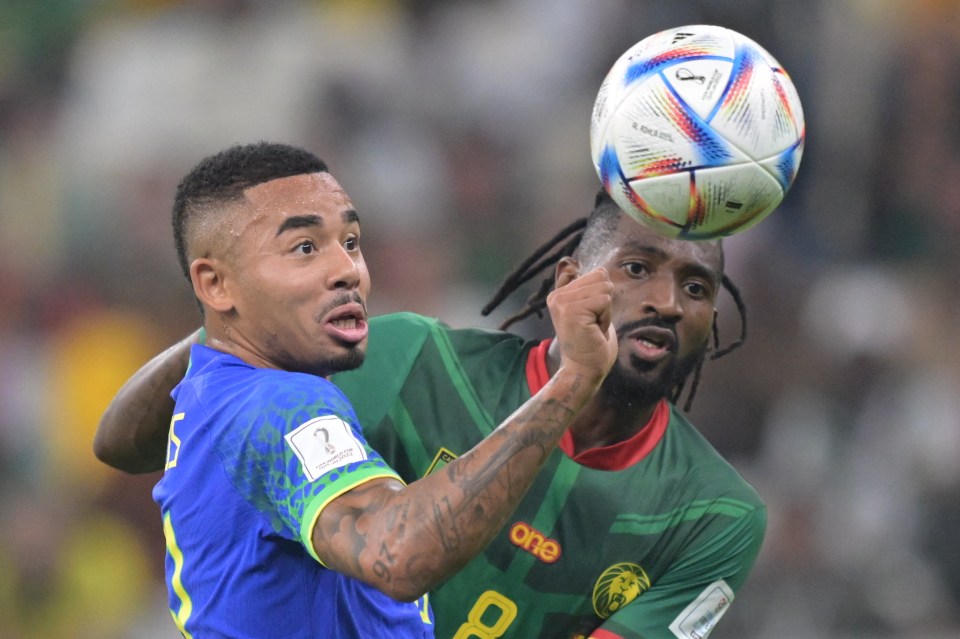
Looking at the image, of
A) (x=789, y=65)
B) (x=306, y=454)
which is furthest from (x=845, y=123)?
(x=306, y=454)

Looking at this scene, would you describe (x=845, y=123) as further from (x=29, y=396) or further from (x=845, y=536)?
(x=29, y=396)

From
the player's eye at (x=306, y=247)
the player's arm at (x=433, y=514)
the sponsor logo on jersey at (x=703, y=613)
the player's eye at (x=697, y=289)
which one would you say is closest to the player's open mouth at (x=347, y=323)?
the player's eye at (x=306, y=247)

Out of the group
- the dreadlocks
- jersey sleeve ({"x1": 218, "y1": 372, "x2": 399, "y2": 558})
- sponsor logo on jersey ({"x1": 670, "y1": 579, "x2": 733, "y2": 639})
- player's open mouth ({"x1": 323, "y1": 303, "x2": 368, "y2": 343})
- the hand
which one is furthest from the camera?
the dreadlocks

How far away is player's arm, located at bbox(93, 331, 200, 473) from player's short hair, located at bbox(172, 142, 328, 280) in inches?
32.0

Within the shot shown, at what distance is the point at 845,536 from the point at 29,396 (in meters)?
4.49

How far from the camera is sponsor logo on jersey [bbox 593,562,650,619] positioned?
4.16m

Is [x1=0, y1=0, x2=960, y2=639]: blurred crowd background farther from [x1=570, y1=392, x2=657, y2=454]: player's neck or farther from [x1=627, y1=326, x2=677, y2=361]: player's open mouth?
[x1=627, y1=326, x2=677, y2=361]: player's open mouth

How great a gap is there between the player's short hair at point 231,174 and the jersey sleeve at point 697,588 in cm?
168

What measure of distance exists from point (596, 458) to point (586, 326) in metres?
1.28

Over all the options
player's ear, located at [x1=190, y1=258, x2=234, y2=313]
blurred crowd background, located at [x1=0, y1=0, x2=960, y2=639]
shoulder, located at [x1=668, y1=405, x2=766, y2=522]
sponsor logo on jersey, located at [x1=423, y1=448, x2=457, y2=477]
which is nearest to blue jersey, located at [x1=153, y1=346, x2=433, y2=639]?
player's ear, located at [x1=190, y1=258, x2=234, y2=313]

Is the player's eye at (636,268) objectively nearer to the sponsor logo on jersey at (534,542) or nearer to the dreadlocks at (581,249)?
the dreadlocks at (581,249)

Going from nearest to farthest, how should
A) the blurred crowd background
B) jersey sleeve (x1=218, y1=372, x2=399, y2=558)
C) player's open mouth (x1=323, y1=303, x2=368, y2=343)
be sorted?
1. jersey sleeve (x1=218, y1=372, x2=399, y2=558)
2. player's open mouth (x1=323, y1=303, x2=368, y2=343)
3. the blurred crowd background

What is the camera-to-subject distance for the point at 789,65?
8.16 metres

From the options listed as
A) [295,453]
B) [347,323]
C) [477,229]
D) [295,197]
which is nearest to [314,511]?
[295,453]
